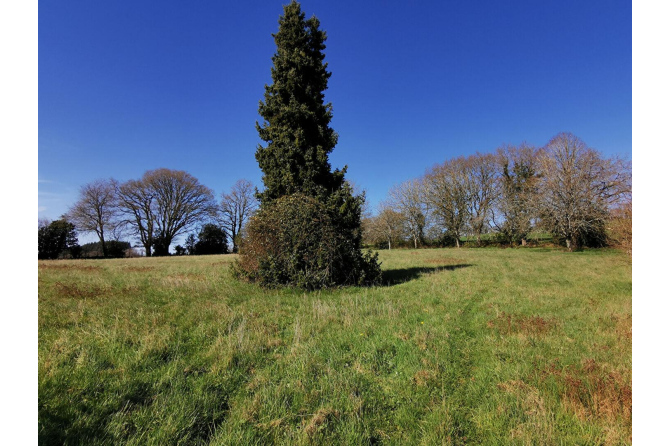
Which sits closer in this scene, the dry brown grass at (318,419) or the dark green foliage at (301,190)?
the dry brown grass at (318,419)

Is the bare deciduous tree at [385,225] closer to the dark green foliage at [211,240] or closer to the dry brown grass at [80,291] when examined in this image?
the dark green foliage at [211,240]

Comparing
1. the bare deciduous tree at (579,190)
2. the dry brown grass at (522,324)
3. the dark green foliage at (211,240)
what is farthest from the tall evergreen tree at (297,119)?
the dark green foliage at (211,240)

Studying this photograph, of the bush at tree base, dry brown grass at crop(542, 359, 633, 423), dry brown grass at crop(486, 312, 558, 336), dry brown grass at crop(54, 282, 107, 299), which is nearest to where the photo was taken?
dry brown grass at crop(542, 359, 633, 423)

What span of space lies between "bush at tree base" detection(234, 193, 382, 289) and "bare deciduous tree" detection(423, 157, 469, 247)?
33.4 metres

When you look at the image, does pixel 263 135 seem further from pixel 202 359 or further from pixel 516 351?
pixel 516 351

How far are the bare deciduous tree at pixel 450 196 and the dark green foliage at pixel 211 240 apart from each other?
1378 inches

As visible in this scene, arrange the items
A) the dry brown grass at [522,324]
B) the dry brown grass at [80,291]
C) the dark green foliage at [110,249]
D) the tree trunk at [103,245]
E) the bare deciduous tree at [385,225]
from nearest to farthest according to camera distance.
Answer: the dry brown grass at [522,324] → the dry brown grass at [80,291] → the dark green foliage at [110,249] → the tree trunk at [103,245] → the bare deciduous tree at [385,225]

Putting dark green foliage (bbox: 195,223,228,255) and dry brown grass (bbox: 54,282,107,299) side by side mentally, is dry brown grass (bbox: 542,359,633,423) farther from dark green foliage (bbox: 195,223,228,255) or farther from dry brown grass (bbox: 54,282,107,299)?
dark green foliage (bbox: 195,223,228,255)

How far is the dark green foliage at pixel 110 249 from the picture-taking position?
3534 cm

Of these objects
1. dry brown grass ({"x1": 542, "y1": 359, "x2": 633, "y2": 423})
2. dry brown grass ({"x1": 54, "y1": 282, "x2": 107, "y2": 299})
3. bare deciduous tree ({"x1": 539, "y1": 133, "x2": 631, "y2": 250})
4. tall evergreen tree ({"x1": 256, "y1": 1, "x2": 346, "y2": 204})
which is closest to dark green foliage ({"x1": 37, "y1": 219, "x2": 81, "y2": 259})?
dry brown grass ({"x1": 54, "y1": 282, "x2": 107, "y2": 299})

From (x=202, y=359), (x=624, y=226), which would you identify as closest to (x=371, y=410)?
(x=202, y=359)

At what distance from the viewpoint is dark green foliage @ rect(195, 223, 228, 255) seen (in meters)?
43.4

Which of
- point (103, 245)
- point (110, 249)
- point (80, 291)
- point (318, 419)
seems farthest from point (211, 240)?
point (318, 419)
